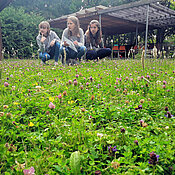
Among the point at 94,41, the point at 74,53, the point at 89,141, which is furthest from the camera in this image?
the point at 94,41

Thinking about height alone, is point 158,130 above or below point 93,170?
above

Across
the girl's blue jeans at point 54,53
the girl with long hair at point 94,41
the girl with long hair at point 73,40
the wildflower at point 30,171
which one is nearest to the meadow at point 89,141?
the wildflower at point 30,171

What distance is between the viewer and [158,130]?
1717 millimetres

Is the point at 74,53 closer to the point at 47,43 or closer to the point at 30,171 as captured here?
the point at 47,43

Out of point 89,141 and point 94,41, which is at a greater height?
→ point 94,41

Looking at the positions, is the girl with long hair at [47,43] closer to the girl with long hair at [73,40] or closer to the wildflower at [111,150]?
the girl with long hair at [73,40]

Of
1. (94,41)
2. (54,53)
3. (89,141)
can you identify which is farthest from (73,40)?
(89,141)

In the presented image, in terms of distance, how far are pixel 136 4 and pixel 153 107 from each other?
9322mm

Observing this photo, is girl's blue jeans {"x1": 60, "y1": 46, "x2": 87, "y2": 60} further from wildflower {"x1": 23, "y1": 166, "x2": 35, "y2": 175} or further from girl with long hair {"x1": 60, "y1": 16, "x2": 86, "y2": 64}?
wildflower {"x1": 23, "y1": 166, "x2": 35, "y2": 175}

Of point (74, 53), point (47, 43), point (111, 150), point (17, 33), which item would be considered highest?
point (17, 33)

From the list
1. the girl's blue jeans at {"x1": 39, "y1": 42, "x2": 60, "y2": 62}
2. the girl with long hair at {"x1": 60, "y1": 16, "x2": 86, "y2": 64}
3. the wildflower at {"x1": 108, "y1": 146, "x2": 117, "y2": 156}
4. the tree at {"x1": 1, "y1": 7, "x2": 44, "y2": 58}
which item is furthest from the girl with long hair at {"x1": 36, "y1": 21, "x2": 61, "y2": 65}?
the tree at {"x1": 1, "y1": 7, "x2": 44, "y2": 58}

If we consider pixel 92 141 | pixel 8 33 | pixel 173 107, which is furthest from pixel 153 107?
pixel 8 33

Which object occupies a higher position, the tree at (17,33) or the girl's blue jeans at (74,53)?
the tree at (17,33)

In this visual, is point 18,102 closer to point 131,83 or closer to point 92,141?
point 92,141
